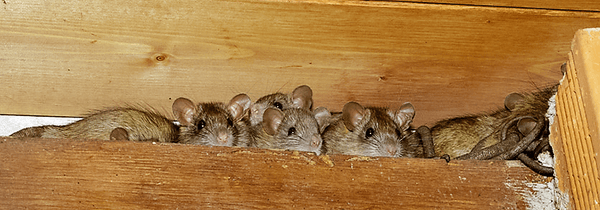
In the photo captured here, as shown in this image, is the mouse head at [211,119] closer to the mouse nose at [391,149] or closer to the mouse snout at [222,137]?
the mouse snout at [222,137]

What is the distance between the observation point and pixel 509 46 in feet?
9.26

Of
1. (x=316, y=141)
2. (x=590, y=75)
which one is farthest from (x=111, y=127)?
(x=590, y=75)

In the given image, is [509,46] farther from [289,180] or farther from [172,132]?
[172,132]

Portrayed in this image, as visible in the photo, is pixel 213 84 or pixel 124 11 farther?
pixel 213 84

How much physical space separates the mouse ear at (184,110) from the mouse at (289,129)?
0.35m

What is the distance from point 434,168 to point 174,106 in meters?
1.50

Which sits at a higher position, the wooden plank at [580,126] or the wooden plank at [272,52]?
the wooden plank at [272,52]

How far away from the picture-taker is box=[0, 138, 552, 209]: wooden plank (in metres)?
2.17

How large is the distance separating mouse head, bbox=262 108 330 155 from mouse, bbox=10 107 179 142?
1.83 feet

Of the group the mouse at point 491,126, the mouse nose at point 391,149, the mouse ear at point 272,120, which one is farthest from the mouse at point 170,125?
the mouse at point 491,126

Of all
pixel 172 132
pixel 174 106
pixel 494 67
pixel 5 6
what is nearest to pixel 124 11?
pixel 5 6

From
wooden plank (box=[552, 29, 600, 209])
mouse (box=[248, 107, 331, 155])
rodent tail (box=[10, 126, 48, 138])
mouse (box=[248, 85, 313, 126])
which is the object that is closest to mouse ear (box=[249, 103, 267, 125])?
mouse (box=[248, 85, 313, 126])

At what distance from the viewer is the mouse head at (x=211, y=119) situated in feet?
10.4

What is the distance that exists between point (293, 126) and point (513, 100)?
3.86 ft
